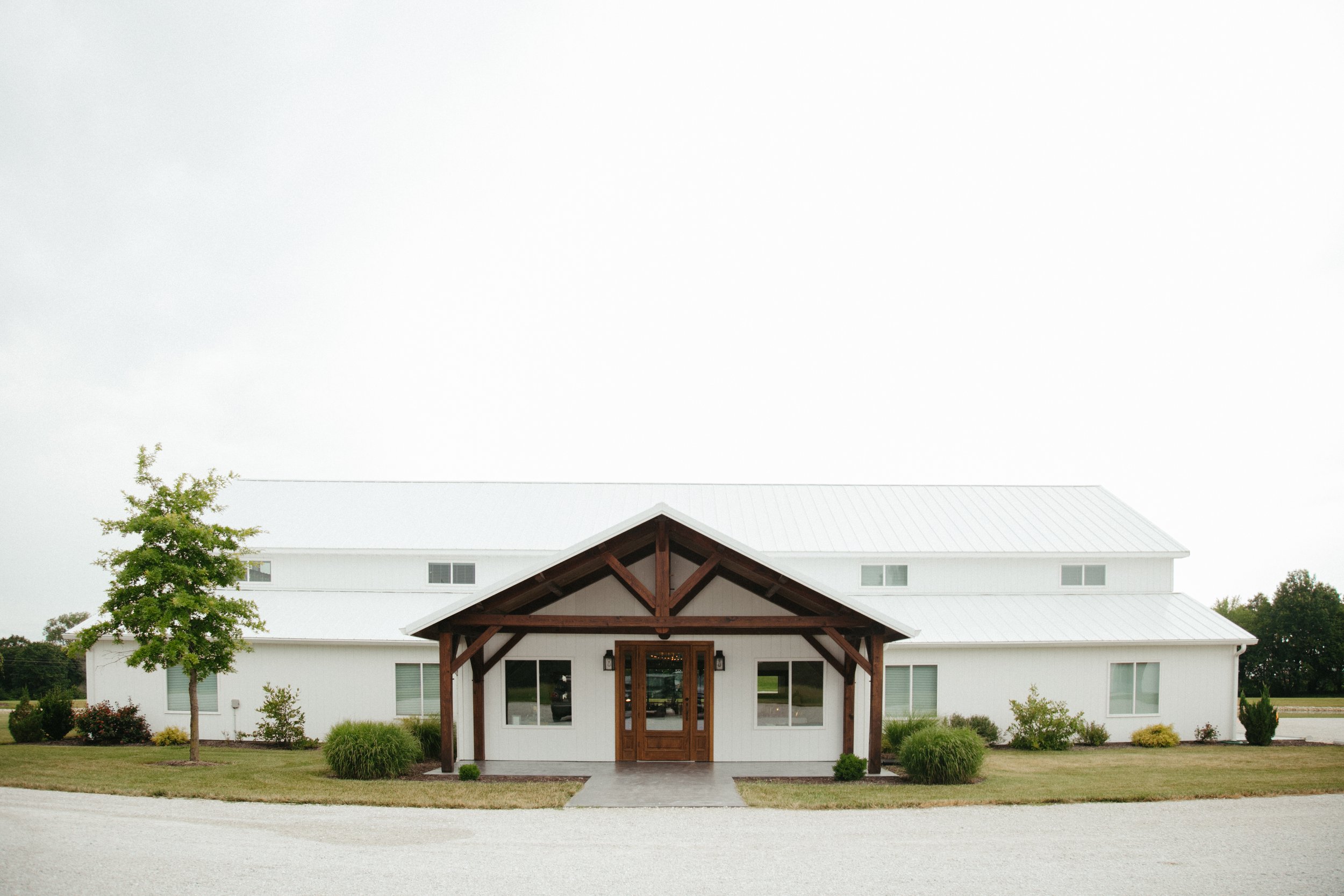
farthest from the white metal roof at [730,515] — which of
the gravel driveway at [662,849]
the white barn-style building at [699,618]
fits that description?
the gravel driveway at [662,849]

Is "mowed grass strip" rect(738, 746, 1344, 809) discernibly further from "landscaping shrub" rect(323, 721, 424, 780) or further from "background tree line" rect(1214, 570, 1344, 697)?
Result: "background tree line" rect(1214, 570, 1344, 697)

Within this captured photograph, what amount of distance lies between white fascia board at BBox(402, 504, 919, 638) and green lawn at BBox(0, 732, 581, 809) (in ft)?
8.65

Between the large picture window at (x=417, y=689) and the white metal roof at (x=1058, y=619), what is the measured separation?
10.5 metres

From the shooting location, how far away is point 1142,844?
10.1 meters

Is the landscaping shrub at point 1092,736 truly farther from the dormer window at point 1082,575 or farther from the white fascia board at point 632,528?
the white fascia board at point 632,528

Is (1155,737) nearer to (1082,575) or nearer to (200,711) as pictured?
(1082,575)

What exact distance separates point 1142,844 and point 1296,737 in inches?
665

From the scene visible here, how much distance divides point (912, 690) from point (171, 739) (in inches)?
687

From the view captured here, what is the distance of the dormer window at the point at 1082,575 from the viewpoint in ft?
80.5

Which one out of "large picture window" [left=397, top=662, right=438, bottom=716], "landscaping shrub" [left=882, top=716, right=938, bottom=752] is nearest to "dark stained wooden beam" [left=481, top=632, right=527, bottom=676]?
"large picture window" [left=397, top=662, right=438, bottom=716]

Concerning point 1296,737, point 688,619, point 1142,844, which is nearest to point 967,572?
point 1296,737

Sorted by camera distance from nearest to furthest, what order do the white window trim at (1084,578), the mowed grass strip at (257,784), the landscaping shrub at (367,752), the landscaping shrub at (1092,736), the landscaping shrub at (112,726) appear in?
1. the mowed grass strip at (257,784)
2. the landscaping shrub at (367,752)
3. the landscaping shrub at (112,726)
4. the landscaping shrub at (1092,736)
5. the white window trim at (1084,578)

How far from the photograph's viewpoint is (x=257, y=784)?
45.5ft

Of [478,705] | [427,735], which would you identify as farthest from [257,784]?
[478,705]
